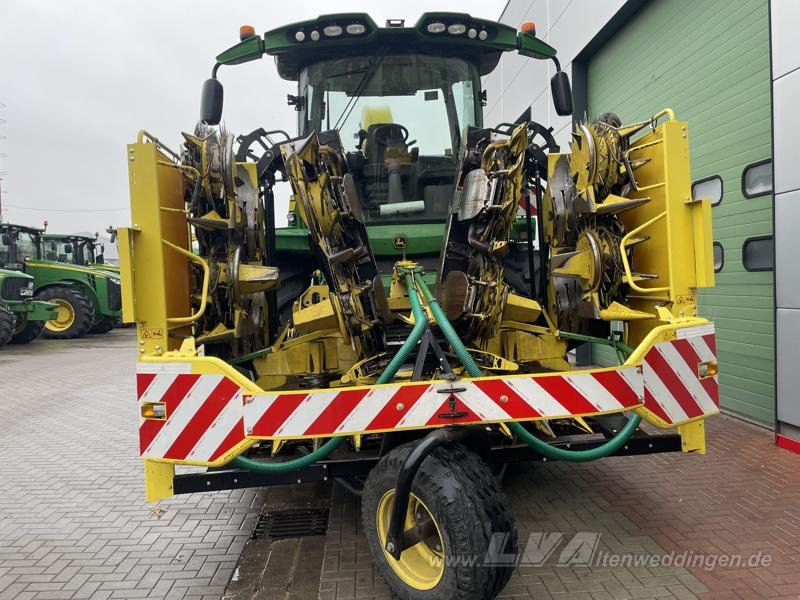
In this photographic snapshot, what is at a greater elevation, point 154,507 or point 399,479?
point 399,479

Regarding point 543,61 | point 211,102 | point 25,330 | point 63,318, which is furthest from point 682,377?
point 63,318

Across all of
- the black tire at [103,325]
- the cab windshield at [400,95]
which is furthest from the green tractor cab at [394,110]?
the black tire at [103,325]

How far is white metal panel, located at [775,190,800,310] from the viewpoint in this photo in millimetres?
4625

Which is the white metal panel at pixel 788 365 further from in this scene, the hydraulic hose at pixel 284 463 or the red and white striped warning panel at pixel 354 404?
the hydraulic hose at pixel 284 463

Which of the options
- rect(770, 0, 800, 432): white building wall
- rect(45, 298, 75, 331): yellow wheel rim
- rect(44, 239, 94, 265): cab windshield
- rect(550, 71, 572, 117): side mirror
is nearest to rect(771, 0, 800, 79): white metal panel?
rect(770, 0, 800, 432): white building wall

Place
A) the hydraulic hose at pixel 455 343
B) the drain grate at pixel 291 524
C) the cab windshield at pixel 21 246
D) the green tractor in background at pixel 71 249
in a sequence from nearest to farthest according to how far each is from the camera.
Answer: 1. the hydraulic hose at pixel 455 343
2. the drain grate at pixel 291 524
3. the cab windshield at pixel 21 246
4. the green tractor in background at pixel 71 249

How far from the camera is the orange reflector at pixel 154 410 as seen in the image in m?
2.82

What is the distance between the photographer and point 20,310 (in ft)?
48.1

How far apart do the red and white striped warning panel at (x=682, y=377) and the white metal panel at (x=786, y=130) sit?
2.23 m

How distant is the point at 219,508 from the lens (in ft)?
13.8

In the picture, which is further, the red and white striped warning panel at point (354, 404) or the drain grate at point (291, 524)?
the drain grate at point (291, 524)

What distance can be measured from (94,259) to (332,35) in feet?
63.2

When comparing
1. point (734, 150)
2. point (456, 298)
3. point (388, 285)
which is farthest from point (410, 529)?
point (734, 150)

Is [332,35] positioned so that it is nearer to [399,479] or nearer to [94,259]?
[399,479]
